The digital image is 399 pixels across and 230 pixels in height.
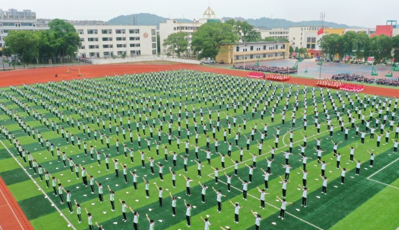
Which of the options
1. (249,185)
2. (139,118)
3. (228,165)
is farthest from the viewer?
(139,118)

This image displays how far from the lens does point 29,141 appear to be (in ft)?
75.0

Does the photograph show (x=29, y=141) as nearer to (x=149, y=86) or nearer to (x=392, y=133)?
(x=149, y=86)

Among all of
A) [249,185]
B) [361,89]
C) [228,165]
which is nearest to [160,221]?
[249,185]

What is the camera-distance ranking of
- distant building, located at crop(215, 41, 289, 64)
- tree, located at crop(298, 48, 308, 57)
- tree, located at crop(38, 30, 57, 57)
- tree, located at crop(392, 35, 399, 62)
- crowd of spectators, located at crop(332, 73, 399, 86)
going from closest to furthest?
crowd of spectators, located at crop(332, 73, 399, 86)
tree, located at crop(392, 35, 399, 62)
tree, located at crop(38, 30, 57, 57)
distant building, located at crop(215, 41, 289, 64)
tree, located at crop(298, 48, 308, 57)

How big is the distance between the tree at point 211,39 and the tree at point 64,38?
2657cm

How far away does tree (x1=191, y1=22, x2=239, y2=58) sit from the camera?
67.6 m

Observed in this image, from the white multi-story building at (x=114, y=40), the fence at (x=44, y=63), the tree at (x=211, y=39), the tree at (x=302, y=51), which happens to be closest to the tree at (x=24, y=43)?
the fence at (x=44, y=63)

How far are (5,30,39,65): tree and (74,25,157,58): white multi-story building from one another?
16169 mm

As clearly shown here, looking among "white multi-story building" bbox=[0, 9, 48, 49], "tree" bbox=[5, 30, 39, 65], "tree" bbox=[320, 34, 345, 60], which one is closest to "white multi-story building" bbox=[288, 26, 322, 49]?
"tree" bbox=[320, 34, 345, 60]

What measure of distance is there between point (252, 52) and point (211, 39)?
12.4m

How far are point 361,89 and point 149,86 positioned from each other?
2531cm

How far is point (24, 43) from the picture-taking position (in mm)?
64312

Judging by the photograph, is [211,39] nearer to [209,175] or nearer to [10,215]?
[209,175]

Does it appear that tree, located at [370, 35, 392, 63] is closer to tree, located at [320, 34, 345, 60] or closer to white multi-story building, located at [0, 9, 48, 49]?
tree, located at [320, 34, 345, 60]
